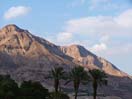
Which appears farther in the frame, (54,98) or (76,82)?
(54,98)

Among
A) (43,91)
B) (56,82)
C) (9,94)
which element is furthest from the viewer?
(43,91)

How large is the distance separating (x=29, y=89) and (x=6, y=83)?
22.3 feet

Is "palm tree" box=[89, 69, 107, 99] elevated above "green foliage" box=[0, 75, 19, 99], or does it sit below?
above

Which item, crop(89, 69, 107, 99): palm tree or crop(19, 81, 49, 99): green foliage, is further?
crop(19, 81, 49, 99): green foliage

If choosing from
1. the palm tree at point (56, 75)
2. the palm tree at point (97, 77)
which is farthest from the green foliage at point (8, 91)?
the palm tree at point (97, 77)

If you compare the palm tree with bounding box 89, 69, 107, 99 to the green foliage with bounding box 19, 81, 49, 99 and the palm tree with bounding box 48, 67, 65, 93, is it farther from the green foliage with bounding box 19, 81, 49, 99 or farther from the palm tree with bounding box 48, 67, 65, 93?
the green foliage with bounding box 19, 81, 49, 99

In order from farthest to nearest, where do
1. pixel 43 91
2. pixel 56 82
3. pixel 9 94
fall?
pixel 43 91 < pixel 56 82 < pixel 9 94

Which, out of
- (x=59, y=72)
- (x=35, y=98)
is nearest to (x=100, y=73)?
(x=59, y=72)

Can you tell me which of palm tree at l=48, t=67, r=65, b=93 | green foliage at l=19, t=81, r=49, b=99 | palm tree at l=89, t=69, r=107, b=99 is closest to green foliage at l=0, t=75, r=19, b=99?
green foliage at l=19, t=81, r=49, b=99

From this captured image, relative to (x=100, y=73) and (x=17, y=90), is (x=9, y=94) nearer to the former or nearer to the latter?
(x=17, y=90)

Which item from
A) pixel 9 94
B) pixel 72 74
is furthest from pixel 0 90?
pixel 72 74

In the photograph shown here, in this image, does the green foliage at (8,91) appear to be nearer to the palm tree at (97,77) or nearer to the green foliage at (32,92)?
the green foliage at (32,92)

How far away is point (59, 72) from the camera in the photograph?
4097 inches

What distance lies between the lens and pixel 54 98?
107812 millimetres
